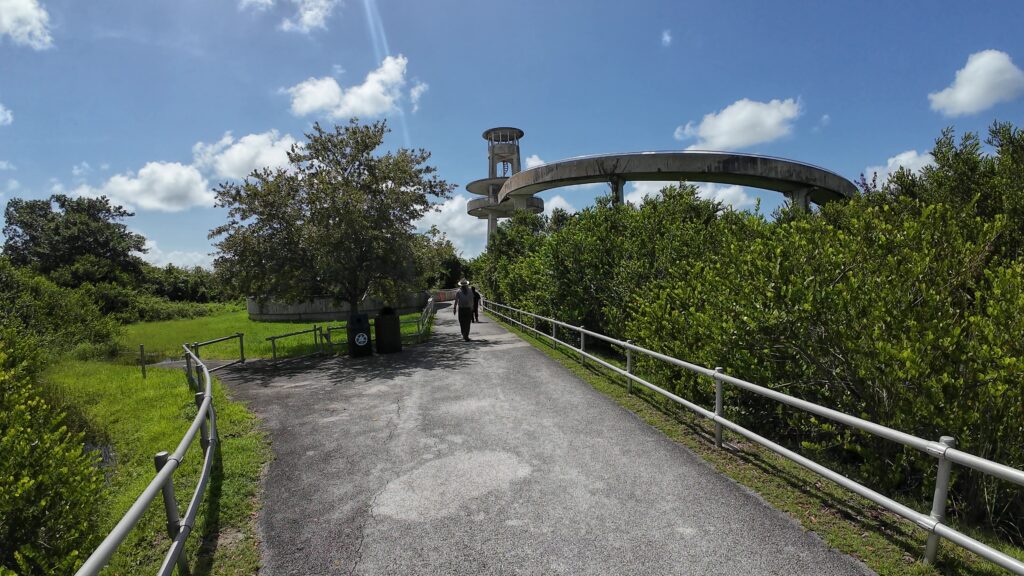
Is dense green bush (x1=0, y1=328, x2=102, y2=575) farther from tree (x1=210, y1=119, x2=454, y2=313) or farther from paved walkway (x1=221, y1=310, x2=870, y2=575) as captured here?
tree (x1=210, y1=119, x2=454, y2=313)

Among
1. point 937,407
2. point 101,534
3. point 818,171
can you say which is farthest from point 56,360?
point 818,171

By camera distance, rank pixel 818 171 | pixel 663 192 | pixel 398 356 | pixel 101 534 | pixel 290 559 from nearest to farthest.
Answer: pixel 290 559, pixel 101 534, pixel 398 356, pixel 663 192, pixel 818 171

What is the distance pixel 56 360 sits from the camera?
15.5m

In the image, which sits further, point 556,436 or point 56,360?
point 56,360

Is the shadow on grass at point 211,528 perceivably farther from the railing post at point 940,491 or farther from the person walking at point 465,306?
the person walking at point 465,306

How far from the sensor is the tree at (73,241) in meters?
43.5

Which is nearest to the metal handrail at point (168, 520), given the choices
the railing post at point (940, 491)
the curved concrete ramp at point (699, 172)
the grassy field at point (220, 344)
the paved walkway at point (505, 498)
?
the paved walkway at point (505, 498)

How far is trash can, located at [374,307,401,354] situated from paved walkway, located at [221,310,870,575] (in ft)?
20.0

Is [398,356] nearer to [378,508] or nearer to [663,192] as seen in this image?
[378,508]

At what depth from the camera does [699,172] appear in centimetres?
2667

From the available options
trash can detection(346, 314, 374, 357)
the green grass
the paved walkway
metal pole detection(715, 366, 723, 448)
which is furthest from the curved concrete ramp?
metal pole detection(715, 366, 723, 448)

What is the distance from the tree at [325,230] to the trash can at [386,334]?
1949 millimetres

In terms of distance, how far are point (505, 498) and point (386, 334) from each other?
414 inches

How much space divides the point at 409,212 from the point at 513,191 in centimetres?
1808
